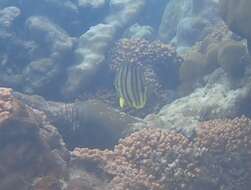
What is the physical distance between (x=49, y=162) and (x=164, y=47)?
6828 millimetres

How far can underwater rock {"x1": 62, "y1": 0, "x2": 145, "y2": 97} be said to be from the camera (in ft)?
38.2

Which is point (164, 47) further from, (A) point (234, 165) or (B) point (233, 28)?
(A) point (234, 165)

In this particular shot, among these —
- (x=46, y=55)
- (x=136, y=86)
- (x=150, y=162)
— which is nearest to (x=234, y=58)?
(x=150, y=162)

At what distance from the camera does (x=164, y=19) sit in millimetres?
17547

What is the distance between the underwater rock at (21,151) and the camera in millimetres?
5641

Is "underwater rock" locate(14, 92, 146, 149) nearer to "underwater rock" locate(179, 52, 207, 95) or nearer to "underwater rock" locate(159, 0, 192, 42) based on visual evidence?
"underwater rock" locate(179, 52, 207, 95)

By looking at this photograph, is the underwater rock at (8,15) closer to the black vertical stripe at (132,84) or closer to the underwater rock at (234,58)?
the underwater rock at (234,58)

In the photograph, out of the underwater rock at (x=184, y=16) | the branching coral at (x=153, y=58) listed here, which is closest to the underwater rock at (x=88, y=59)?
the branching coral at (x=153, y=58)

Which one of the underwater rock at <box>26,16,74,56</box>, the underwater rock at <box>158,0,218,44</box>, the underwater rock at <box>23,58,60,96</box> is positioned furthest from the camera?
the underwater rock at <box>158,0,218,44</box>

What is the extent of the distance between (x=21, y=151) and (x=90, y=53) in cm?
670

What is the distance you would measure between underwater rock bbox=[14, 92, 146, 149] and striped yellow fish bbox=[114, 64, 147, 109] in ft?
11.7

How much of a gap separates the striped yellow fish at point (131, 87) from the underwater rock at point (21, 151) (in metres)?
1.44

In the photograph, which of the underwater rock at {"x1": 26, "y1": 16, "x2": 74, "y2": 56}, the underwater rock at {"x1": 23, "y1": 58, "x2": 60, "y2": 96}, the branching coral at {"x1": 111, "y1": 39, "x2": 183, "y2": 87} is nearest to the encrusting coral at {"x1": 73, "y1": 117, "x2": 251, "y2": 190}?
the branching coral at {"x1": 111, "y1": 39, "x2": 183, "y2": 87}

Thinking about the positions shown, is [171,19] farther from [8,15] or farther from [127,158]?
[127,158]
